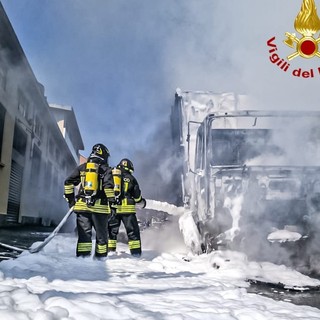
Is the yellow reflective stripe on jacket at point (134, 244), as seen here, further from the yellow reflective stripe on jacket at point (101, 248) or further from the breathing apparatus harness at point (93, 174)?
the breathing apparatus harness at point (93, 174)

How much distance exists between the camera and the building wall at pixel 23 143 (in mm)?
8766

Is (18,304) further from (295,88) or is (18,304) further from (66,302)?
(295,88)

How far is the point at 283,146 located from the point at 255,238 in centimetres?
141

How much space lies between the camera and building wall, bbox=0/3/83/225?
877 cm

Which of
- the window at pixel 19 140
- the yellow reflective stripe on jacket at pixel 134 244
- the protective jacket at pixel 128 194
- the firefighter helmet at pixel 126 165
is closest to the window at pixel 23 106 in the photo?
the window at pixel 19 140

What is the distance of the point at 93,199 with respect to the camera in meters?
4.84

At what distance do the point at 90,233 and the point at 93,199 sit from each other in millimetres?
437

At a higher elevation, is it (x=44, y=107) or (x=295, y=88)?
(x=44, y=107)

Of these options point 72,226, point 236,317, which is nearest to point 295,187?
point 236,317

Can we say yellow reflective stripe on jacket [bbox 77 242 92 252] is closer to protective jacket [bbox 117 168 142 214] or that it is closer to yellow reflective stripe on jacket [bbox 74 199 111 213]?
yellow reflective stripe on jacket [bbox 74 199 111 213]

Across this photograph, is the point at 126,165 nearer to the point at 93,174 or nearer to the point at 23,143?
the point at 93,174

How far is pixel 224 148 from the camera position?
18.1 feet

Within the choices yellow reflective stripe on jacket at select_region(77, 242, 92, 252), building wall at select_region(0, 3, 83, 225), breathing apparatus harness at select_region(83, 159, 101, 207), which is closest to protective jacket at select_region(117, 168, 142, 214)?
breathing apparatus harness at select_region(83, 159, 101, 207)

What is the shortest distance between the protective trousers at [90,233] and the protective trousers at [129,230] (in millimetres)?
638
